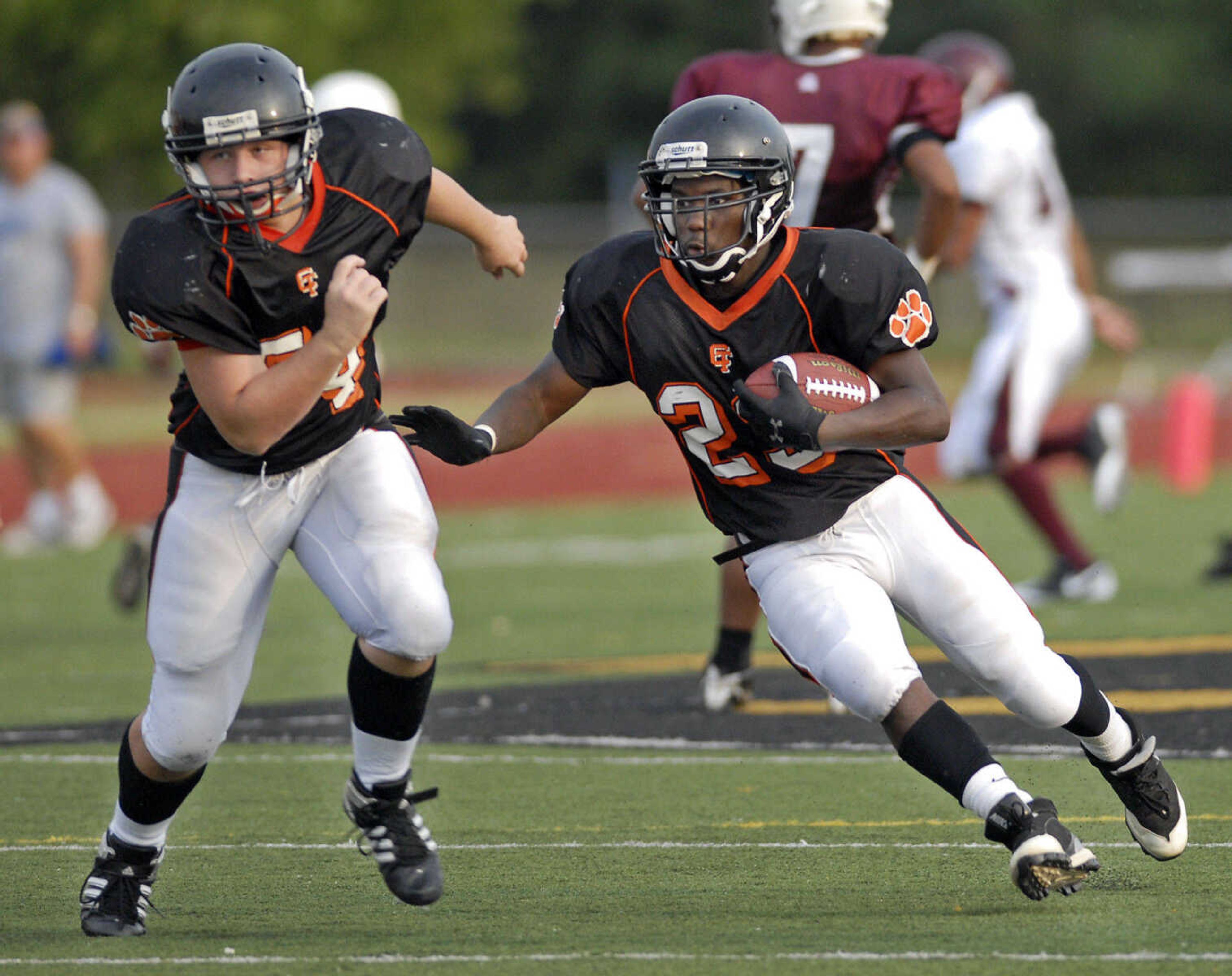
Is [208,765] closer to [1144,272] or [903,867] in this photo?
[903,867]

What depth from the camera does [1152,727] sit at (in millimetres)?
5949

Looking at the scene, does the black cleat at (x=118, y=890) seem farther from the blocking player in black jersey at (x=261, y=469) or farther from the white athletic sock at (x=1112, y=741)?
the white athletic sock at (x=1112, y=741)

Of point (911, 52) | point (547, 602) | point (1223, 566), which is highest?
point (1223, 566)

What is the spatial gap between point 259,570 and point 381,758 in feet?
1.55

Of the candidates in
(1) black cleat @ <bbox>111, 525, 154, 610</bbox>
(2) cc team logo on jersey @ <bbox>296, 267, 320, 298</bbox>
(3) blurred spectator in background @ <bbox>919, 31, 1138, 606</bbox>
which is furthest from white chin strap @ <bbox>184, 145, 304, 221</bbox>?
(3) blurred spectator in background @ <bbox>919, 31, 1138, 606</bbox>

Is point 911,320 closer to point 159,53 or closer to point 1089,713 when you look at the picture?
point 1089,713

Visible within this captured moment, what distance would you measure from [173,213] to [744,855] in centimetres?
188

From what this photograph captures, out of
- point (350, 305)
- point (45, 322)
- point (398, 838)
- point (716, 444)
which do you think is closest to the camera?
point (350, 305)

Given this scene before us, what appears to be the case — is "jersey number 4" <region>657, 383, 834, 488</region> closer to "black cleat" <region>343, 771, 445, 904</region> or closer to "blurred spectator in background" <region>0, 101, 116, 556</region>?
"black cleat" <region>343, 771, 445, 904</region>

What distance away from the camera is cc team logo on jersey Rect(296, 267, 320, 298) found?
14.1 feet

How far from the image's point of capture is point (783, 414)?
13.6 ft

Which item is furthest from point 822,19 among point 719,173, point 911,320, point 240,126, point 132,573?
point 132,573

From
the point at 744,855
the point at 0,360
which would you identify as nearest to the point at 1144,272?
the point at 0,360

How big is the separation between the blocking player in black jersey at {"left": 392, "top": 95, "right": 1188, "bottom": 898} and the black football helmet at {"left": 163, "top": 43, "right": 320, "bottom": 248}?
54cm
